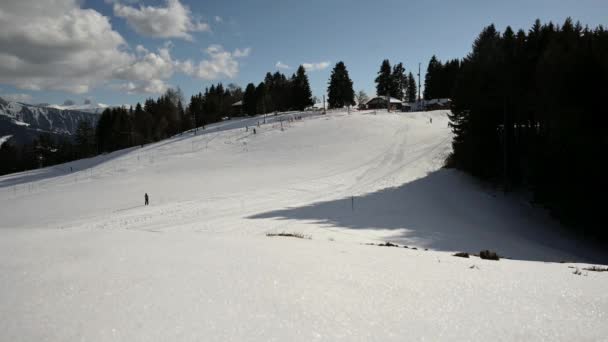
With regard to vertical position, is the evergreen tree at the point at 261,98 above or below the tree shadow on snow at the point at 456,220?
above

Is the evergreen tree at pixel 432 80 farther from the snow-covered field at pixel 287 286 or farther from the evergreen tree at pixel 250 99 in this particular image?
the snow-covered field at pixel 287 286

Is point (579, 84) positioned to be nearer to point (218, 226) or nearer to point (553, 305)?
point (553, 305)

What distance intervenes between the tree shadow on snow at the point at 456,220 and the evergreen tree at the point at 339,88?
66.2 meters

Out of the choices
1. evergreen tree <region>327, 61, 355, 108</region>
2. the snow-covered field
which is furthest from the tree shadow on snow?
evergreen tree <region>327, 61, 355, 108</region>

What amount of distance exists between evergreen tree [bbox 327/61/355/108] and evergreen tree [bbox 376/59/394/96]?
10.8m

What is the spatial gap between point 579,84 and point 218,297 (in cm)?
2379

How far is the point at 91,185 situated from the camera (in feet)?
114

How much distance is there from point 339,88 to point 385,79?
16422 mm

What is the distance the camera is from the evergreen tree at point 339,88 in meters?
89.4

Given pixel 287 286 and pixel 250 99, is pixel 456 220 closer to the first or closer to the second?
pixel 287 286

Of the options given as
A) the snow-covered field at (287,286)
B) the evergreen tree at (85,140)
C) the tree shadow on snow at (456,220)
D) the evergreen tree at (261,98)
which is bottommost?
the tree shadow on snow at (456,220)

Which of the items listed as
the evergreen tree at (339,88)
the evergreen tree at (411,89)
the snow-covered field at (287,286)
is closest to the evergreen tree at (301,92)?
the evergreen tree at (339,88)

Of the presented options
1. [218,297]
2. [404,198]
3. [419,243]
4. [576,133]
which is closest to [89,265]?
[218,297]

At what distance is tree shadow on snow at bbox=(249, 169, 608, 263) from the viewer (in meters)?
15.4
